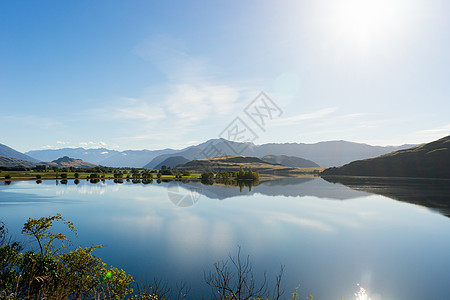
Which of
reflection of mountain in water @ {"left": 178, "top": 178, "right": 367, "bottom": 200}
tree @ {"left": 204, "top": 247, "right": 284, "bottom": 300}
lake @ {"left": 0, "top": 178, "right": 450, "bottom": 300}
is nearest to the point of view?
tree @ {"left": 204, "top": 247, "right": 284, "bottom": 300}

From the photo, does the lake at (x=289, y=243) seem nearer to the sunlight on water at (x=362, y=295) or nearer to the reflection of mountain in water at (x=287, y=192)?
the sunlight on water at (x=362, y=295)

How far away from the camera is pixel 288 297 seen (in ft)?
65.2

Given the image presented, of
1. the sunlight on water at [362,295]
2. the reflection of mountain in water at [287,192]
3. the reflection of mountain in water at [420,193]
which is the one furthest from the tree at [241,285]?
the reflection of mountain in water at [287,192]

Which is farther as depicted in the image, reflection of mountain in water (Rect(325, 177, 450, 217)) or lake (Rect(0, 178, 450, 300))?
reflection of mountain in water (Rect(325, 177, 450, 217))

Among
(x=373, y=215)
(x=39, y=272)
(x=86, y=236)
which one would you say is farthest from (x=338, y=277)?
(x=373, y=215)

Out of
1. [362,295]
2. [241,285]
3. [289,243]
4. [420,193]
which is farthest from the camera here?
[420,193]

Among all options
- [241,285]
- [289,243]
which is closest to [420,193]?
[289,243]

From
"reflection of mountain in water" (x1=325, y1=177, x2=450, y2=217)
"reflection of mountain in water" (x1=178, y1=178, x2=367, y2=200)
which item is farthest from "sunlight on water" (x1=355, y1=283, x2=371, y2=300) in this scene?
"reflection of mountain in water" (x1=178, y1=178, x2=367, y2=200)

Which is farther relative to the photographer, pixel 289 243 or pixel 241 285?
pixel 289 243

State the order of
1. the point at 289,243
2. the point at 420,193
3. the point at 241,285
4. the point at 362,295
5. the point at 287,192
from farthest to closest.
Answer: the point at 287,192
the point at 420,193
the point at 289,243
the point at 362,295
the point at 241,285

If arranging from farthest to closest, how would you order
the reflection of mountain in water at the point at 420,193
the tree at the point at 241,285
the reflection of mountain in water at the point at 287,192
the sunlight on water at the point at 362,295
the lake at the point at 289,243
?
the reflection of mountain in water at the point at 287,192
the reflection of mountain in water at the point at 420,193
the lake at the point at 289,243
the sunlight on water at the point at 362,295
the tree at the point at 241,285

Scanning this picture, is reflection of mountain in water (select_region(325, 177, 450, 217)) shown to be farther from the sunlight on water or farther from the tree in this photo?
the tree

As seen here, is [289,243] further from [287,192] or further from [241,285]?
[287,192]

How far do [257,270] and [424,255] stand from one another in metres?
22.2
